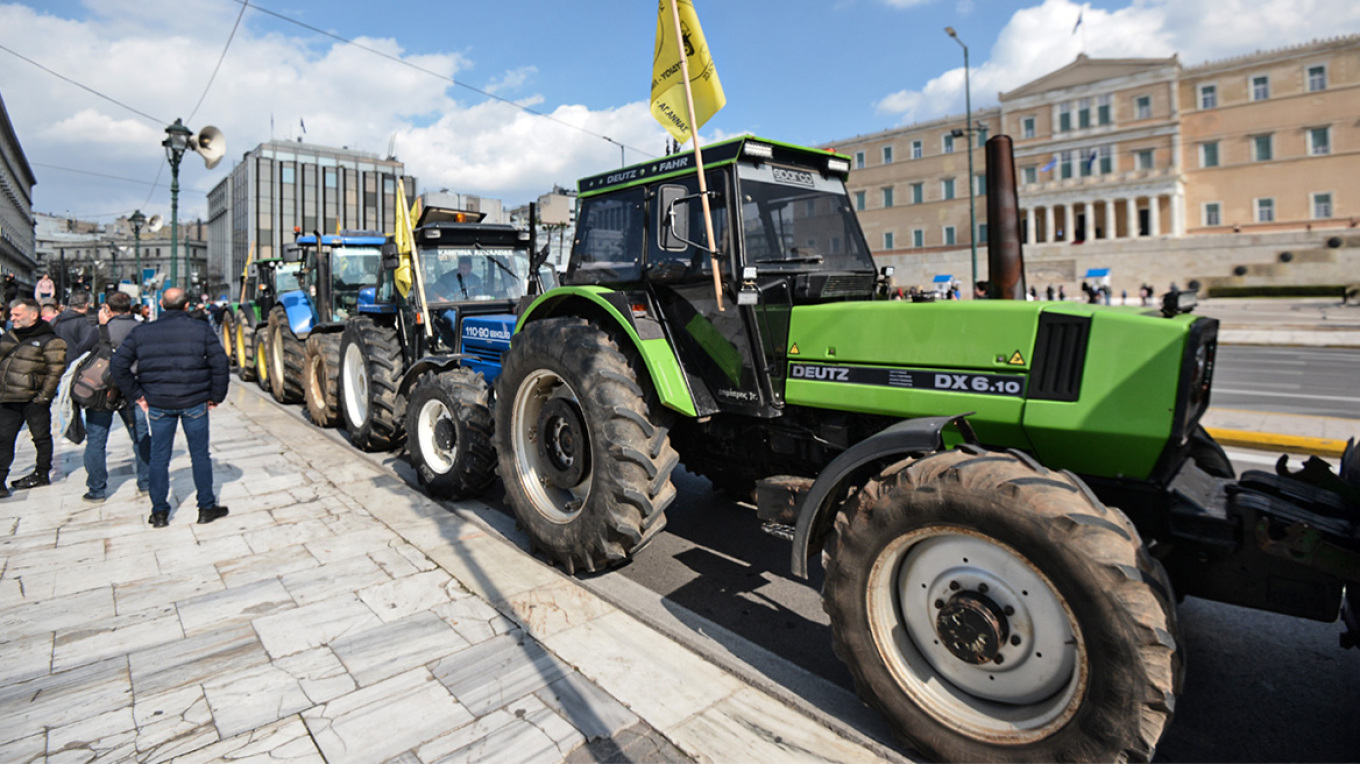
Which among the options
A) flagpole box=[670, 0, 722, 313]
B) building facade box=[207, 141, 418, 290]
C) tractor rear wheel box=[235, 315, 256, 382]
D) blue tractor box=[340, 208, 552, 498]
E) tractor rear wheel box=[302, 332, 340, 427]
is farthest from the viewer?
building facade box=[207, 141, 418, 290]

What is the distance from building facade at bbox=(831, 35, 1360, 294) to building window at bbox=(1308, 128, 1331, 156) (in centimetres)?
8

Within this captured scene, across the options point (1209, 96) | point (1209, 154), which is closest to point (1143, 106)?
point (1209, 96)

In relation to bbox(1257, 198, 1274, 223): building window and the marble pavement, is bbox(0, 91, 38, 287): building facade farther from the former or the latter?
bbox(1257, 198, 1274, 223): building window

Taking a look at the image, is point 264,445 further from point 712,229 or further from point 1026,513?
point 1026,513

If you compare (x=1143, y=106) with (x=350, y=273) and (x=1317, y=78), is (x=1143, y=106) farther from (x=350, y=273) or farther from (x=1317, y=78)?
(x=350, y=273)

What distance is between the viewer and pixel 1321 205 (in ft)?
167

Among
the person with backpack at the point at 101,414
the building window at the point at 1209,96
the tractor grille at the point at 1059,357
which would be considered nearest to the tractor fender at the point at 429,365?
the person with backpack at the point at 101,414

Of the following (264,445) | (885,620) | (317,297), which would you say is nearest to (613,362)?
(885,620)

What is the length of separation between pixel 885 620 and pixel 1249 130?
69018mm

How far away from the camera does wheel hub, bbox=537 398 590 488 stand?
468 cm

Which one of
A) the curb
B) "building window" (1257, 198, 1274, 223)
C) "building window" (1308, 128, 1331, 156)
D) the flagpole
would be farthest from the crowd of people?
"building window" (1308, 128, 1331, 156)

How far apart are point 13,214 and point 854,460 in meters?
87.7

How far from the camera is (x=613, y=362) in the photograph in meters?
4.26

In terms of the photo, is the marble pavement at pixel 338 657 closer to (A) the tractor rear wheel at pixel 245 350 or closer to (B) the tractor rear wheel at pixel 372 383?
(B) the tractor rear wheel at pixel 372 383
